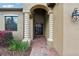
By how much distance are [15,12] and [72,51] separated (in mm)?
6621

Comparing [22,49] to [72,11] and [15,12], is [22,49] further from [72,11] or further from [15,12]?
[15,12]

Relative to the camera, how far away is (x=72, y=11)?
19.6 feet

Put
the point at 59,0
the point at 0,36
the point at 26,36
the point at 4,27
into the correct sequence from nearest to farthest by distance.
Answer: the point at 59,0 < the point at 0,36 < the point at 26,36 < the point at 4,27

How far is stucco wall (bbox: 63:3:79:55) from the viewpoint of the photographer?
6.03 meters

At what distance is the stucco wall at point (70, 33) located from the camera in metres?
6.03

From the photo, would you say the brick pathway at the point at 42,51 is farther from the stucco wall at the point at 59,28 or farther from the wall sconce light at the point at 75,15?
the wall sconce light at the point at 75,15

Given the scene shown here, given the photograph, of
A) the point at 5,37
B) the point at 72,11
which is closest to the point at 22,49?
the point at 5,37

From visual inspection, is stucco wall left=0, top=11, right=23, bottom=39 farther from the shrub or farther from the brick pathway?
the brick pathway

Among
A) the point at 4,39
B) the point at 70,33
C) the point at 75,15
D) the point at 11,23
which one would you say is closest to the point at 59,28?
the point at 70,33

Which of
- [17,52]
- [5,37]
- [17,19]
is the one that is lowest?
[17,52]

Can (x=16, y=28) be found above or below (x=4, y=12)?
below

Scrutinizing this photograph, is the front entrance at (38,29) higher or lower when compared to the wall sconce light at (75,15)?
lower

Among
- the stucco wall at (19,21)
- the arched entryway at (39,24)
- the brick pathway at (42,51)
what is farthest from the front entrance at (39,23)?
the brick pathway at (42,51)

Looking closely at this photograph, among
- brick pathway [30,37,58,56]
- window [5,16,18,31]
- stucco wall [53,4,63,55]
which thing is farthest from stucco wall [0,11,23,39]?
stucco wall [53,4,63,55]
